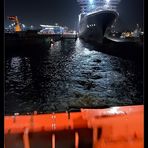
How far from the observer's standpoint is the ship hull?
126 ft

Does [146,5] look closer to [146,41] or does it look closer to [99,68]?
[146,41]

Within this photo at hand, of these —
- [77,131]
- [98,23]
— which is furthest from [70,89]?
[98,23]

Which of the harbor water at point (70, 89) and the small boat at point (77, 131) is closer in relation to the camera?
the small boat at point (77, 131)

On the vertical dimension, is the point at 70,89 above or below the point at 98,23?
below

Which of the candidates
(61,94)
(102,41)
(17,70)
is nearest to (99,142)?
(61,94)

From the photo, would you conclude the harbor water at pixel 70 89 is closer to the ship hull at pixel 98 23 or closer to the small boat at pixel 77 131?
the small boat at pixel 77 131

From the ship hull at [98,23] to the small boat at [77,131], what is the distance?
36.9 m

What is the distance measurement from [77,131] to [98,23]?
3725 centimetres

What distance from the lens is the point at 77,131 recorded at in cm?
246

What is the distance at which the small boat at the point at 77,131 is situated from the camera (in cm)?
238

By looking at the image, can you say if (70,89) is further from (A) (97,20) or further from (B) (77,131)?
(A) (97,20)

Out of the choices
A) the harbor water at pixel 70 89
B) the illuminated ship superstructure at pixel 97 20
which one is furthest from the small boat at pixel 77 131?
the illuminated ship superstructure at pixel 97 20

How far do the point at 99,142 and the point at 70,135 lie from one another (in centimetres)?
29
